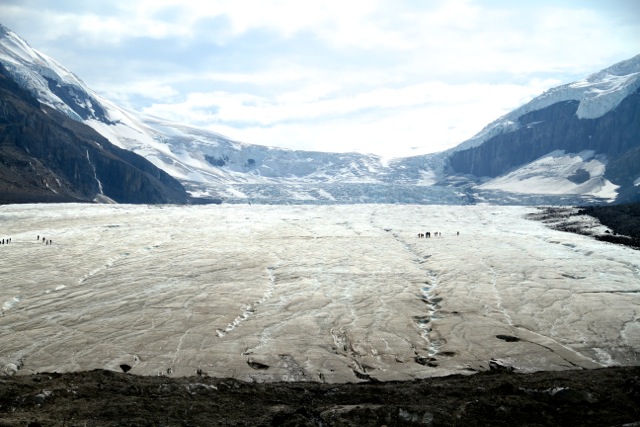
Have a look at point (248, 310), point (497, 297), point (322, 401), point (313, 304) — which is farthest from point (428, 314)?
point (322, 401)

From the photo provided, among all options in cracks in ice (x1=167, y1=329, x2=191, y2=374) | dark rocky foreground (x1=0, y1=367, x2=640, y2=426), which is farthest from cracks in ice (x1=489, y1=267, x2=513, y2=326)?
cracks in ice (x1=167, y1=329, x2=191, y2=374)

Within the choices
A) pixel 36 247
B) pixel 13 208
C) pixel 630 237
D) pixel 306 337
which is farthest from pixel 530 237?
pixel 13 208

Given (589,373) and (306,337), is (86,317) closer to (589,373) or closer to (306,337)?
(306,337)

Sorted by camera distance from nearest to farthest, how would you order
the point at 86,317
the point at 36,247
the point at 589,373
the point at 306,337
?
the point at 589,373 < the point at 306,337 < the point at 86,317 < the point at 36,247

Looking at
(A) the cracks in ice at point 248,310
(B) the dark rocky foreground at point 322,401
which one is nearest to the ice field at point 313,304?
(A) the cracks in ice at point 248,310

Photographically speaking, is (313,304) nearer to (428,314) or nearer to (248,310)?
(248,310)

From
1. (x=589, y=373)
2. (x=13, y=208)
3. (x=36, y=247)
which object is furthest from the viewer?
(x=13, y=208)
